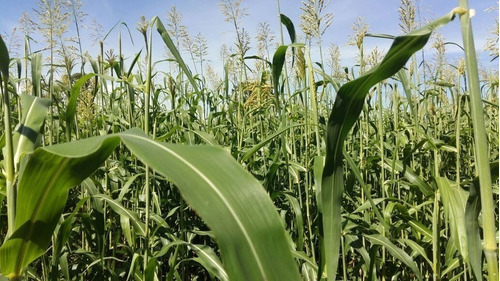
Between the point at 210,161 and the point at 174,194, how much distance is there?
206 cm

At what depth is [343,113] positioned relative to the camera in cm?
70

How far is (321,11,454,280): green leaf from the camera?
2.15 feet

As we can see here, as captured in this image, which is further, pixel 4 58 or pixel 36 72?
pixel 36 72

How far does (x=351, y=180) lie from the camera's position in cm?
189

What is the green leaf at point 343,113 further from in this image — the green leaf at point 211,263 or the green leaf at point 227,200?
the green leaf at point 211,263

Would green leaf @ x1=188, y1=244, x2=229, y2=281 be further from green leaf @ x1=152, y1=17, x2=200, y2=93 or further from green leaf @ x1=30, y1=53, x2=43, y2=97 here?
green leaf @ x1=30, y1=53, x2=43, y2=97

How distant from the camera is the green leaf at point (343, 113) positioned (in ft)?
2.15

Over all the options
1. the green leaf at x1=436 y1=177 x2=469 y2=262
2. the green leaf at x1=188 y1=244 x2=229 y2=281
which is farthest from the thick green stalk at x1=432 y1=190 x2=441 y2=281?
the green leaf at x1=188 y1=244 x2=229 y2=281

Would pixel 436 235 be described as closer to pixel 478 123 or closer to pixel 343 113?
pixel 478 123

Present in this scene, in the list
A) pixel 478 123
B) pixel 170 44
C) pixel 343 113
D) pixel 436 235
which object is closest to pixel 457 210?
pixel 436 235

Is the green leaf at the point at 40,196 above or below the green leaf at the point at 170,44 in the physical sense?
below

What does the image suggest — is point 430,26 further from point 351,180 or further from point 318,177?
point 351,180

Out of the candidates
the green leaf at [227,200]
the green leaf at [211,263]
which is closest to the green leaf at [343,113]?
the green leaf at [227,200]

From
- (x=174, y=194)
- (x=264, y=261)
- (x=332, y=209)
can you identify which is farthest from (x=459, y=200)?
(x=174, y=194)
